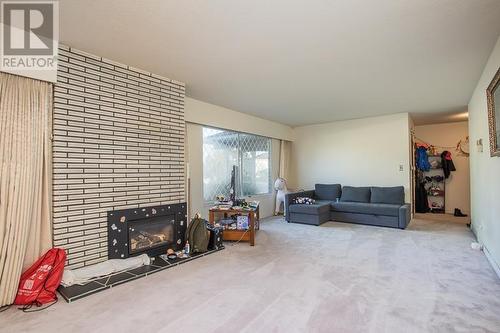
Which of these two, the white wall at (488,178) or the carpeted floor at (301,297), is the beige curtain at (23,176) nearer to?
the carpeted floor at (301,297)

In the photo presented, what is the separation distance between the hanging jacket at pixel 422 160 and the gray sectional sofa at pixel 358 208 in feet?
6.71

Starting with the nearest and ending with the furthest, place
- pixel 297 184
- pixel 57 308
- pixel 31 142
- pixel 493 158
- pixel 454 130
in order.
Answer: pixel 57 308 → pixel 31 142 → pixel 493 158 → pixel 454 130 → pixel 297 184

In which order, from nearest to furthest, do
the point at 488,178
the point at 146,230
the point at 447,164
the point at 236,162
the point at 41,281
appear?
the point at 41,281 → the point at 488,178 → the point at 146,230 → the point at 236,162 → the point at 447,164

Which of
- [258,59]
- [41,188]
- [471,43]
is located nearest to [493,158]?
[471,43]

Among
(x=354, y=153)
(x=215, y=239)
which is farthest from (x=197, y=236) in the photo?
(x=354, y=153)

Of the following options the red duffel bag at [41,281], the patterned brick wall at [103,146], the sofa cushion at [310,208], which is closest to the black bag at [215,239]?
the patterned brick wall at [103,146]

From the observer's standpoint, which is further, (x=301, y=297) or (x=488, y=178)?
(x=488, y=178)

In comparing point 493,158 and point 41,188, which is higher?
point 493,158

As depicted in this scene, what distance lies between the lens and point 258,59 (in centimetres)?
298

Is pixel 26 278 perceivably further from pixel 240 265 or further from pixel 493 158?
pixel 493 158

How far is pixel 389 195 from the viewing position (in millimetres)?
5578

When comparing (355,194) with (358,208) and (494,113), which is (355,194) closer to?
(358,208)

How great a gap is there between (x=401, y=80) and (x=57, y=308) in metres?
4.65

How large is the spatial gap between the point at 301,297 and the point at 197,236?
5.58 feet
